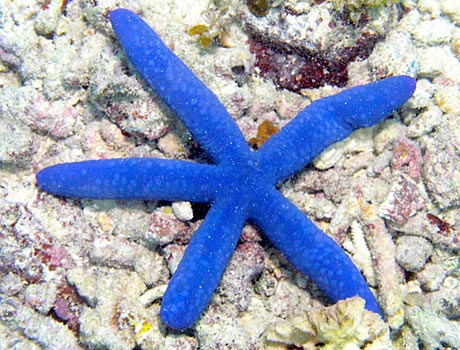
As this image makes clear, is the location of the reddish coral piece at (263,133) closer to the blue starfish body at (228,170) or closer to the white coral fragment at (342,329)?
the blue starfish body at (228,170)

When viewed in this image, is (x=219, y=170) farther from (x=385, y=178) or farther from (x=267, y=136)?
(x=385, y=178)

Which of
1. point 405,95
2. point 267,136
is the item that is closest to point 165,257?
point 267,136

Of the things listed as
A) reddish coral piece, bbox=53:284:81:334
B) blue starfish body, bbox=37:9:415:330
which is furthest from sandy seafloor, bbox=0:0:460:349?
blue starfish body, bbox=37:9:415:330

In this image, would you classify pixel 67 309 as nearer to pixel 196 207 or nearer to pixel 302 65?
pixel 196 207

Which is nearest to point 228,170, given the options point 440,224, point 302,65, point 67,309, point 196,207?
point 196,207

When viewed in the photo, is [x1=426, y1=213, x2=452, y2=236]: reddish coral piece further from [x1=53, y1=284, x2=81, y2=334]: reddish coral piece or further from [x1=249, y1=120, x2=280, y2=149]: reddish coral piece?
[x1=53, y1=284, x2=81, y2=334]: reddish coral piece

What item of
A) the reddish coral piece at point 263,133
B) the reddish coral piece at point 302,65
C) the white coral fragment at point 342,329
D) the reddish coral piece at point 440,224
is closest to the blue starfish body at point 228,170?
the white coral fragment at point 342,329
